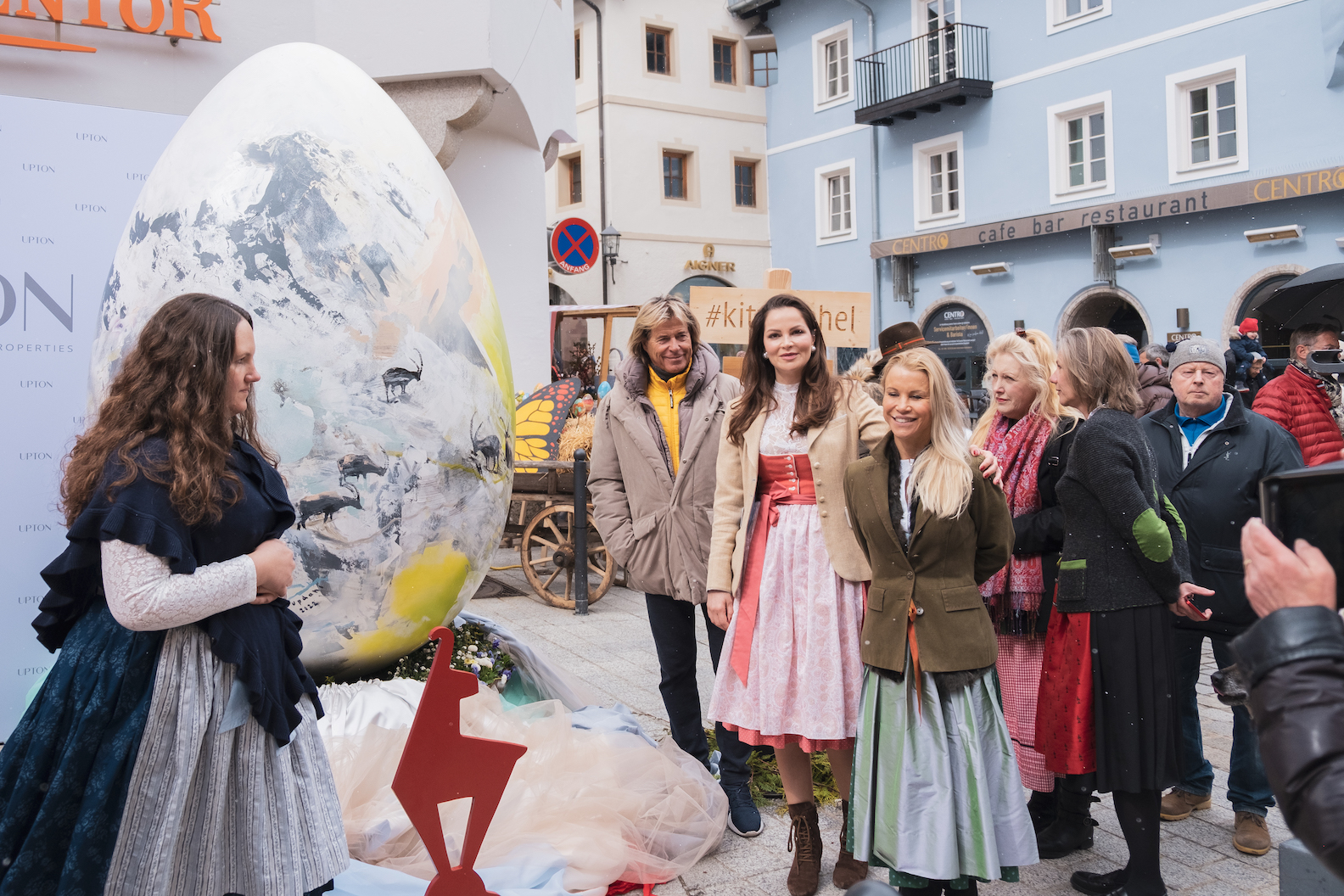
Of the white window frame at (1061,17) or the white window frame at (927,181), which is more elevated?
the white window frame at (1061,17)

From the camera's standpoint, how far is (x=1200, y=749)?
138 inches

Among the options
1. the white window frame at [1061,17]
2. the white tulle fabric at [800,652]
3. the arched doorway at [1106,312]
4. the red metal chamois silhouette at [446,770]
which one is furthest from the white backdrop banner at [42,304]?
the white window frame at [1061,17]

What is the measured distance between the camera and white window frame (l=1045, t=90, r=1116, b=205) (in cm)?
1625

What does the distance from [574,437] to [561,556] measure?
1106mm

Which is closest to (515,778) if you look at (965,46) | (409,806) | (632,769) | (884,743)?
(632,769)

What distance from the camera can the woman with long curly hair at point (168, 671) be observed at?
6.25 ft

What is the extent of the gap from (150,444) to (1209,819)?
3501 mm

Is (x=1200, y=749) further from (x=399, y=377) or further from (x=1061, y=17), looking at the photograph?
(x=1061, y=17)

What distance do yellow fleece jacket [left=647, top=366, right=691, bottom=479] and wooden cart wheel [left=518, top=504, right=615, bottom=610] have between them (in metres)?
3.27

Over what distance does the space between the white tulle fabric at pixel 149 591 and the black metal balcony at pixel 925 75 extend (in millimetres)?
18185

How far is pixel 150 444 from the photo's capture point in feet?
6.45

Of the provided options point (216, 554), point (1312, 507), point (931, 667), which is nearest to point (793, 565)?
point (931, 667)

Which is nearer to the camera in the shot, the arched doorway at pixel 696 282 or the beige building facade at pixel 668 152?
the beige building facade at pixel 668 152

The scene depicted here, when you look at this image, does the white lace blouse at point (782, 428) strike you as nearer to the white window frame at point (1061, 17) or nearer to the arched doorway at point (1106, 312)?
the arched doorway at point (1106, 312)
